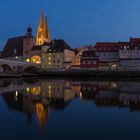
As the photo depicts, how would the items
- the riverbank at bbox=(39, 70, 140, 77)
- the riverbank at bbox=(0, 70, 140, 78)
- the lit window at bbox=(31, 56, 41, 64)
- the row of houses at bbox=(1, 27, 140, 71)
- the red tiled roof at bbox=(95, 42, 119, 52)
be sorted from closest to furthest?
the riverbank at bbox=(0, 70, 140, 78) < the riverbank at bbox=(39, 70, 140, 77) < the row of houses at bbox=(1, 27, 140, 71) < the lit window at bbox=(31, 56, 41, 64) < the red tiled roof at bbox=(95, 42, 119, 52)

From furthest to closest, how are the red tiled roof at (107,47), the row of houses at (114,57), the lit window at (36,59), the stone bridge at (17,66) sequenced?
the red tiled roof at (107,47)
the lit window at (36,59)
the row of houses at (114,57)
the stone bridge at (17,66)

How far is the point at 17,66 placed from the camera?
70188mm

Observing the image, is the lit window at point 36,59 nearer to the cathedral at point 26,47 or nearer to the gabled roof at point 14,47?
the cathedral at point 26,47

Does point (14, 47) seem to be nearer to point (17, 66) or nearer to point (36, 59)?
point (36, 59)

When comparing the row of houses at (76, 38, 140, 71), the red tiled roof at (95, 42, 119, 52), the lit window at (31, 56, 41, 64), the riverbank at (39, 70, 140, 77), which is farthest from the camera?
the red tiled roof at (95, 42, 119, 52)

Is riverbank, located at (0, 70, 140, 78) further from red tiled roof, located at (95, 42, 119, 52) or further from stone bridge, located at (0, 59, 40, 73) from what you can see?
red tiled roof, located at (95, 42, 119, 52)

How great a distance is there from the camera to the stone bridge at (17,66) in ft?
219

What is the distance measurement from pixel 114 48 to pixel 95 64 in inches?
542

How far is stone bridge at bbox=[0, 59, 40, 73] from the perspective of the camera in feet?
219

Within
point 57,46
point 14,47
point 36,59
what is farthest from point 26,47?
point 57,46

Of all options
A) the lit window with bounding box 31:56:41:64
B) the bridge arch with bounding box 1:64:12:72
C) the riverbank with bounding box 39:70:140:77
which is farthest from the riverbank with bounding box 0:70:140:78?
the lit window with bounding box 31:56:41:64

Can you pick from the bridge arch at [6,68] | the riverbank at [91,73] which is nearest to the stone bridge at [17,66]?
the bridge arch at [6,68]

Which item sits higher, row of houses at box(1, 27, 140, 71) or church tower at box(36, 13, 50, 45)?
church tower at box(36, 13, 50, 45)

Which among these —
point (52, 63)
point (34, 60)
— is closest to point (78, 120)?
point (52, 63)
